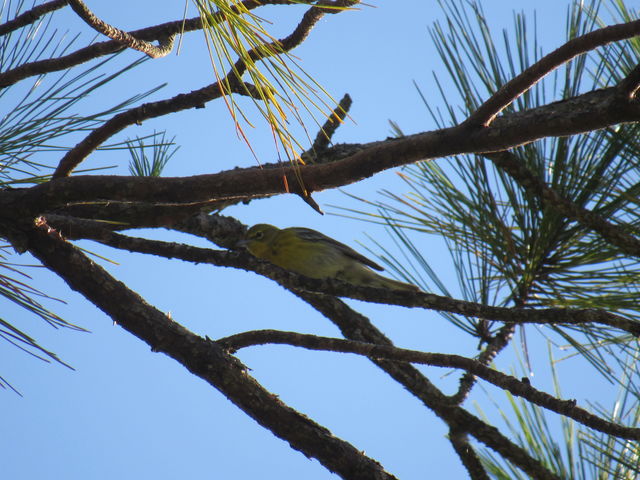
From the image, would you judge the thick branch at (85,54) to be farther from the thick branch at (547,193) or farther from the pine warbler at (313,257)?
the pine warbler at (313,257)

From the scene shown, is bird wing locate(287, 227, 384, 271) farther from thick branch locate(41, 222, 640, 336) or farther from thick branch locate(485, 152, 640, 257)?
thick branch locate(41, 222, 640, 336)

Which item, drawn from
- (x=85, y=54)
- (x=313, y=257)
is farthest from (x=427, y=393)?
(x=313, y=257)

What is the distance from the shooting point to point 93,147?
2.38 metres

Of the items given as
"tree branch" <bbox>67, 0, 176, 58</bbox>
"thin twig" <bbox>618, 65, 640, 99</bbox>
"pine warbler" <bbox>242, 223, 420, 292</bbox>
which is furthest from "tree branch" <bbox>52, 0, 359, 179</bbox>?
"pine warbler" <bbox>242, 223, 420, 292</bbox>

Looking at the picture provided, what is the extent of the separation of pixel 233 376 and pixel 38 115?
1522mm

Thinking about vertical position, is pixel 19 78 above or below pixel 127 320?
above

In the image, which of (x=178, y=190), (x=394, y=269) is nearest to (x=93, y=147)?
(x=178, y=190)

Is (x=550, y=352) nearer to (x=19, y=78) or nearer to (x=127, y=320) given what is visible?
(x=127, y=320)

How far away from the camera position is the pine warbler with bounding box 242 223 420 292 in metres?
5.29

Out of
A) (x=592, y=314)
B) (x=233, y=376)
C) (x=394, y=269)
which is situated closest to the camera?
(x=592, y=314)

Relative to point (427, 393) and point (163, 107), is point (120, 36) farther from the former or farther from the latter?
point (427, 393)

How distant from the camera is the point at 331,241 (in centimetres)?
578

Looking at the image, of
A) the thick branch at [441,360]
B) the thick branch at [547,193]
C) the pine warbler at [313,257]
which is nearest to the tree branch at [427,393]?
the thick branch at [441,360]

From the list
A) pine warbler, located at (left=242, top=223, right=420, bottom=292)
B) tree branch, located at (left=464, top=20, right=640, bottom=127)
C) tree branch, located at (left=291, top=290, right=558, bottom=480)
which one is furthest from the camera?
pine warbler, located at (left=242, top=223, right=420, bottom=292)
